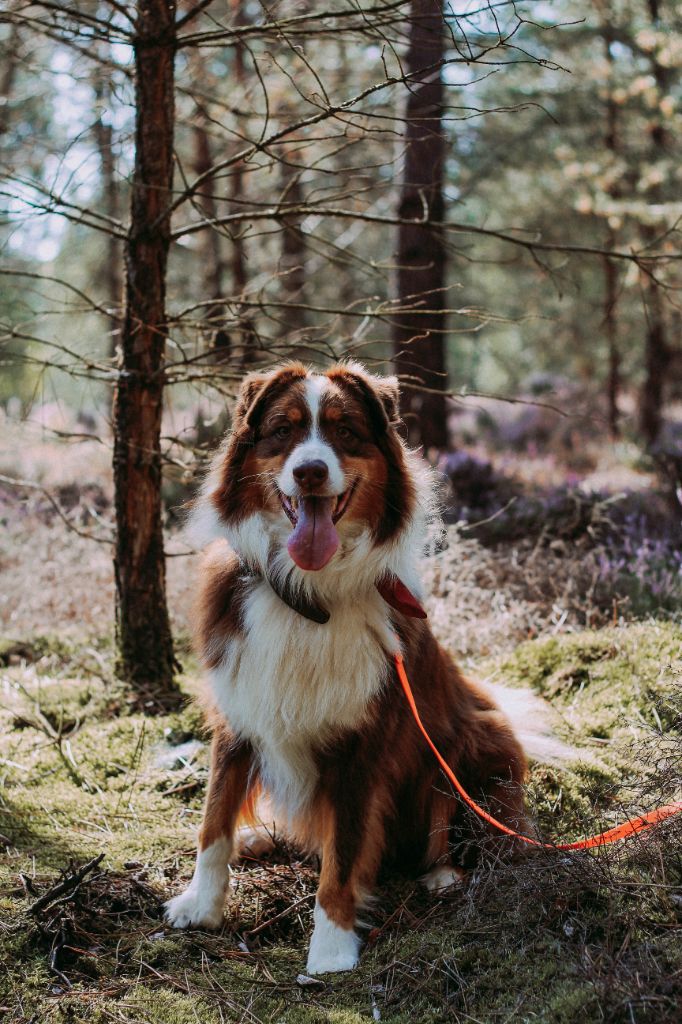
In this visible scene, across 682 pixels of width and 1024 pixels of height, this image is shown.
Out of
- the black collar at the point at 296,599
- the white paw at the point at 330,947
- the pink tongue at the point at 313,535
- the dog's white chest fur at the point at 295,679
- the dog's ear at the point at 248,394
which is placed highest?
the dog's ear at the point at 248,394

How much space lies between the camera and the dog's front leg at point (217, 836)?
3.24m

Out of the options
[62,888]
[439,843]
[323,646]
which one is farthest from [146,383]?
[439,843]

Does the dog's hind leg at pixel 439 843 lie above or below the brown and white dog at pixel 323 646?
below

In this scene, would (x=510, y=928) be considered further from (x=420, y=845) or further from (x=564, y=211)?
(x=564, y=211)

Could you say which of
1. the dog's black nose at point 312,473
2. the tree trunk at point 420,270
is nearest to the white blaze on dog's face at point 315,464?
the dog's black nose at point 312,473

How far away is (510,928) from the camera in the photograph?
274 cm

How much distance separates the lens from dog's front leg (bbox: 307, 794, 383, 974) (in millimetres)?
3033

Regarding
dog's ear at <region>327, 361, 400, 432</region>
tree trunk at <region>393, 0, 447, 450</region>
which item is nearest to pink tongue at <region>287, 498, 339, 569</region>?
dog's ear at <region>327, 361, 400, 432</region>

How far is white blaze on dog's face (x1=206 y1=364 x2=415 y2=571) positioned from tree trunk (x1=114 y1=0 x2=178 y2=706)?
1375 mm

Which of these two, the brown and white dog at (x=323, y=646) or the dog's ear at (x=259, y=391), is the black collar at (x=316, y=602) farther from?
the dog's ear at (x=259, y=391)

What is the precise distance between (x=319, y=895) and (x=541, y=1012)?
1048 mm

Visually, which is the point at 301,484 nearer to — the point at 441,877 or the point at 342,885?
the point at 342,885

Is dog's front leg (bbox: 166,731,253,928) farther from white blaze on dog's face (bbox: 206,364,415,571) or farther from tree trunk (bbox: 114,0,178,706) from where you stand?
tree trunk (bbox: 114,0,178,706)

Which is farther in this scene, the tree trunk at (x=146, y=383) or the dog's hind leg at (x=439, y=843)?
the tree trunk at (x=146, y=383)
